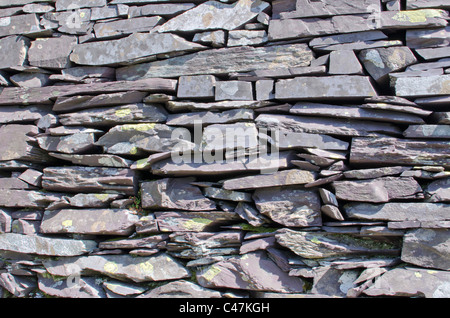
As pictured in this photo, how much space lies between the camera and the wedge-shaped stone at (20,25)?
498 cm

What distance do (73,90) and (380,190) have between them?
390cm

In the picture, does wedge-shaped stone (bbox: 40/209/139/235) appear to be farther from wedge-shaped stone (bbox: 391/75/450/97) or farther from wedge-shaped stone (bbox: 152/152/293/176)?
wedge-shaped stone (bbox: 391/75/450/97)

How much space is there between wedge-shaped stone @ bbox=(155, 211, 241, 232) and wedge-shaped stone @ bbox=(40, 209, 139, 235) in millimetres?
415

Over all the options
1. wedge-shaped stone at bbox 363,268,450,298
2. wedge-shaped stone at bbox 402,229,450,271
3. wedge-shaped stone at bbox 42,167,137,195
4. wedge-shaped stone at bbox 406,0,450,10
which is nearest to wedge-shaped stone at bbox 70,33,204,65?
wedge-shaped stone at bbox 42,167,137,195

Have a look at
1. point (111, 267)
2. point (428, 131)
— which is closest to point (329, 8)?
point (428, 131)

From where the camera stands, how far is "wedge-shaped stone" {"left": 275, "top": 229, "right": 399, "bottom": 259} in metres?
3.81

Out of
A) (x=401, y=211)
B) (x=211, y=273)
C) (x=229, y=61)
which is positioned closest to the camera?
(x=401, y=211)

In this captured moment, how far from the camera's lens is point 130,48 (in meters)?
4.60

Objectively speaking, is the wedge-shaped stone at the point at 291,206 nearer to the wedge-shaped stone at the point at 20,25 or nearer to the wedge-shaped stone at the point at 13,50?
the wedge-shaped stone at the point at 13,50

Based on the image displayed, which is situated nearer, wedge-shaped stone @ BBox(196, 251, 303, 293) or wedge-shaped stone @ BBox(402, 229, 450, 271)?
wedge-shaped stone @ BBox(402, 229, 450, 271)

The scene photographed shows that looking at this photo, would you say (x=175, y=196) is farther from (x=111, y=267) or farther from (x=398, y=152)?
(x=398, y=152)

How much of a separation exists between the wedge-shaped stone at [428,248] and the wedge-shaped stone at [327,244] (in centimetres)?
19

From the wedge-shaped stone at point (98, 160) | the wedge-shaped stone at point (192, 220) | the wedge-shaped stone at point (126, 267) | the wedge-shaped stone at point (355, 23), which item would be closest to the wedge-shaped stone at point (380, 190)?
the wedge-shaped stone at point (192, 220)

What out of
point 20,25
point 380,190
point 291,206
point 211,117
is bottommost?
point 291,206
